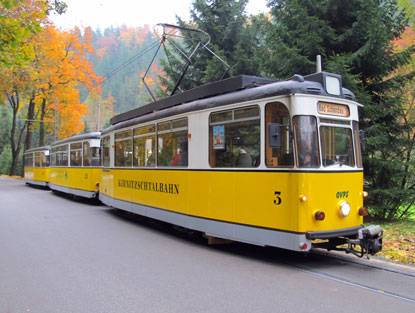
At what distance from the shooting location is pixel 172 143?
8.70m

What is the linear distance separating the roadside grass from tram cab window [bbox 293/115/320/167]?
2.42 metres

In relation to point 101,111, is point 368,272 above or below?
below

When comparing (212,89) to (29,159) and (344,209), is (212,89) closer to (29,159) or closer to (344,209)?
(344,209)

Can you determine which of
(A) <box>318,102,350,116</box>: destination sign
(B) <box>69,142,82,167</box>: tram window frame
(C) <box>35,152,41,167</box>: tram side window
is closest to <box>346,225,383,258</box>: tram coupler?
(A) <box>318,102,350,116</box>: destination sign

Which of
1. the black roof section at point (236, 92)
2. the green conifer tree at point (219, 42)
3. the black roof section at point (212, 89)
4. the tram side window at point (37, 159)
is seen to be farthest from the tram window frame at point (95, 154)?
the tram side window at point (37, 159)

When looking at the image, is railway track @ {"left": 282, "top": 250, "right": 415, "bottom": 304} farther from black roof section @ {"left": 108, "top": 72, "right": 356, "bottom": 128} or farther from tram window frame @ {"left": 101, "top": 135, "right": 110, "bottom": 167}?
tram window frame @ {"left": 101, "top": 135, "right": 110, "bottom": 167}

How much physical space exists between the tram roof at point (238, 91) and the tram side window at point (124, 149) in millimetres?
1316

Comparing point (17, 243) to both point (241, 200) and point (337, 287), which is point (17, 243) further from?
point (337, 287)

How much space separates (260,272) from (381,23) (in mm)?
7842

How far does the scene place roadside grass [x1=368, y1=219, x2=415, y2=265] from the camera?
6.70m

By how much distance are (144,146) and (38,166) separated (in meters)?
20.2

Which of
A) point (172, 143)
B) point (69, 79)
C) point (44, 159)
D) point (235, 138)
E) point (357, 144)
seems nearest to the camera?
point (357, 144)

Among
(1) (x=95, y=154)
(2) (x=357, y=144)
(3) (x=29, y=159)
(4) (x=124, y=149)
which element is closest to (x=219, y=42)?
(1) (x=95, y=154)

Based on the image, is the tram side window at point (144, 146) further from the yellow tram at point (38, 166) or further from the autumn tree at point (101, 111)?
the autumn tree at point (101, 111)
